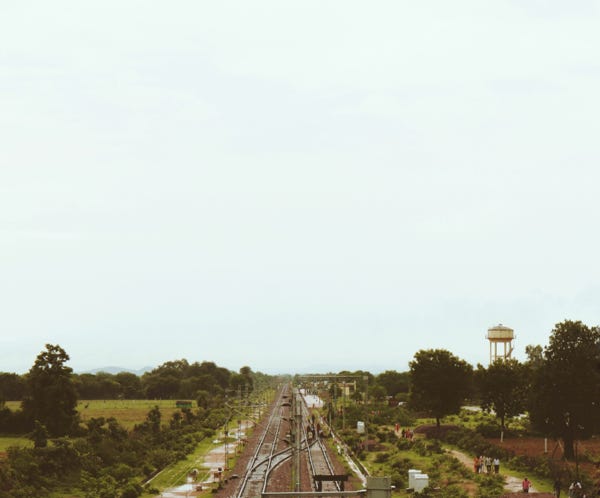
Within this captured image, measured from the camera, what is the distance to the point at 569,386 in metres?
57.8

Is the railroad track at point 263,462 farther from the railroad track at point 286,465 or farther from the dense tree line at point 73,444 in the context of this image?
the dense tree line at point 73,444

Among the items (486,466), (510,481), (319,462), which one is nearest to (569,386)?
(486,466)

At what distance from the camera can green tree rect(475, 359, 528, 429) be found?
253ft

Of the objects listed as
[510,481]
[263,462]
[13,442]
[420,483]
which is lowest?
[13,442]

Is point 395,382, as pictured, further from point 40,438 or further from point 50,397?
point 40,438

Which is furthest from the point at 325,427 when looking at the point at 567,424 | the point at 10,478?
the point at 10,478

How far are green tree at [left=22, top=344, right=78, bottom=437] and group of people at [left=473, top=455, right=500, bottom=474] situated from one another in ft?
131

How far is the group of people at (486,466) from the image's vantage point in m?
54.2

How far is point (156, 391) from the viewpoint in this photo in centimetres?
18688

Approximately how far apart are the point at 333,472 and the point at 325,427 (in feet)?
151

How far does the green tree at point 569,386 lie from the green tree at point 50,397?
144 ft

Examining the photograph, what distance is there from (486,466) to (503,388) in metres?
22.2

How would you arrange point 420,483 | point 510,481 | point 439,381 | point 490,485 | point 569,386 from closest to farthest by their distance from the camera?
point 420,483 → point 490,485 → point 510,481 → point 569,386 → point 439,381

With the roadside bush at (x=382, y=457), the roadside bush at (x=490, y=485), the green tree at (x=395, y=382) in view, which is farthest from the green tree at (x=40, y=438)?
the green tree at (x=395, y=382)
